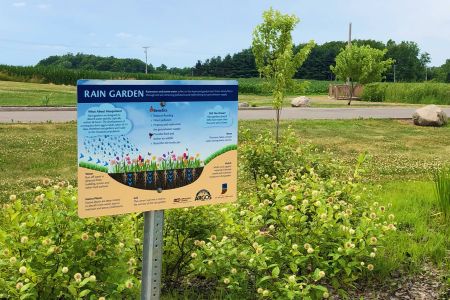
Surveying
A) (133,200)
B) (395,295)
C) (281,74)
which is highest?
(281,74)

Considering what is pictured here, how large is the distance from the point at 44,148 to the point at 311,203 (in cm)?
855

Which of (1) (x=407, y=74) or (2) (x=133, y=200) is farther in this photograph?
(1) (x=407, y=74)

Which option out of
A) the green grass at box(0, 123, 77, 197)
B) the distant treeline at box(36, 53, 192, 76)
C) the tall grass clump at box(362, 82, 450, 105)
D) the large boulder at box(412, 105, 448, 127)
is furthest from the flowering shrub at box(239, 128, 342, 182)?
the distant treeline at box(36, 53, 192, 76)

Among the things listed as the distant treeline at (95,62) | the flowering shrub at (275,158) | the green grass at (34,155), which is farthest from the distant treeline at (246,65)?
the flowering shrub at (275,158)

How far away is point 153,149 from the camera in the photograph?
2.81 meters

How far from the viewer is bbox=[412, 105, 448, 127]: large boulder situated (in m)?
19.3

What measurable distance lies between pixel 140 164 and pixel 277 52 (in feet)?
27.2

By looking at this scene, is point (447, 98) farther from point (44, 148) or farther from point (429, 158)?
point (44, 148)

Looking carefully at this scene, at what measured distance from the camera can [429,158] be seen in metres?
11.8

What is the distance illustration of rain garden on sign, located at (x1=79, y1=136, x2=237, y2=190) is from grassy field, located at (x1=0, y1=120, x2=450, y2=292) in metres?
2.16

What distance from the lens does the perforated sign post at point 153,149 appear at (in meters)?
2.68

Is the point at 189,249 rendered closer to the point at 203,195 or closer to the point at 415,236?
the point at 203,195

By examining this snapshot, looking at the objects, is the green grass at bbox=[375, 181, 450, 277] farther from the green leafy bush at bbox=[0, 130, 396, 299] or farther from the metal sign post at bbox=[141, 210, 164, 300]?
the metal sign post at bbox=[141, 210, 164, 300]

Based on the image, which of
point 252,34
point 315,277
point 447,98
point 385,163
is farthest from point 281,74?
point 447,98
